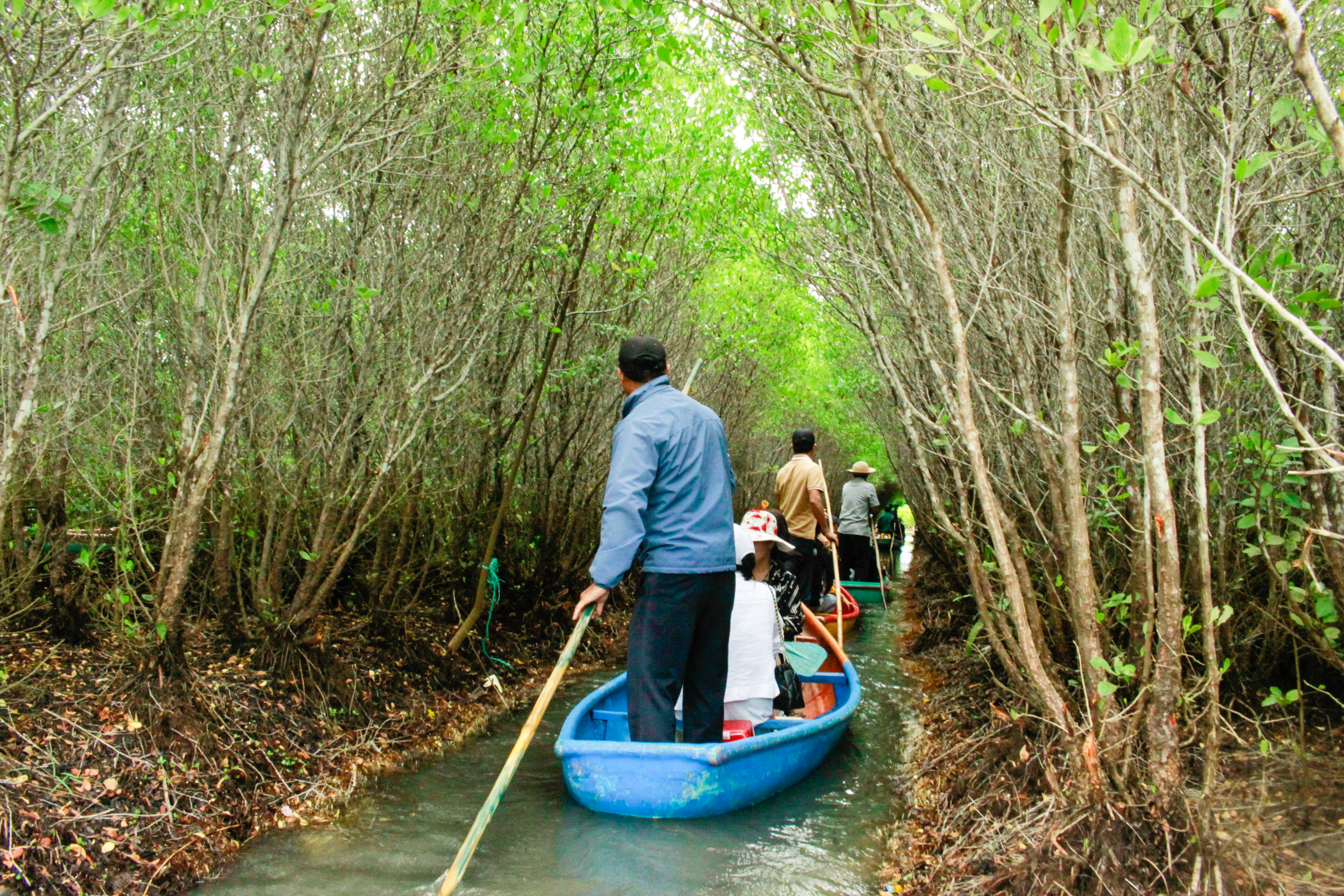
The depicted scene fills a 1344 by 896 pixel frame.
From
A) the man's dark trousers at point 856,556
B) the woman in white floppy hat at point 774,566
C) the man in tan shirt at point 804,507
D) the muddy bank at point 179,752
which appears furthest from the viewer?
the man's dark trousers at point 856,556

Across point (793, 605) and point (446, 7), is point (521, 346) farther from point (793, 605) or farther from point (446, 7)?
point (793, 605)

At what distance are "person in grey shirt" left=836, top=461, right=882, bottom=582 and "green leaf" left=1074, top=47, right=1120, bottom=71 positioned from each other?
10.1m

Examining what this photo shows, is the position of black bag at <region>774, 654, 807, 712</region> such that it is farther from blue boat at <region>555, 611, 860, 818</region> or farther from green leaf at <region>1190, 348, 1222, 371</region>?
green leaf at <region>1190, 348, 1222, 371</region>

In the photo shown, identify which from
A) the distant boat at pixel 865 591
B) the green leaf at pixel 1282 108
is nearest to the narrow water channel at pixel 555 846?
the green leaf at pixel 1282 108

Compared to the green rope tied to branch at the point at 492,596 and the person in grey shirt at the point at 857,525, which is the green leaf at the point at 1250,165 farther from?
the person in grey shirt at the point at 857,525

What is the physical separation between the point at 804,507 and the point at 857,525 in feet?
15.2

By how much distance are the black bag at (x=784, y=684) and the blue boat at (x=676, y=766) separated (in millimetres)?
426

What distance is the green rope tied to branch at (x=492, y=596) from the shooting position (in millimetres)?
Answer: 6898

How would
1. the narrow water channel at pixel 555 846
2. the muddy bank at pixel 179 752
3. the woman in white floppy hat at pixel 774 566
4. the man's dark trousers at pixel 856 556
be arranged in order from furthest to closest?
the man's dark trousers at pixel 856 556, the woman in white floppy hat at pixel 774 566, the narrow water channel at pixel 555 846, the muddy bank at pixel 179 752

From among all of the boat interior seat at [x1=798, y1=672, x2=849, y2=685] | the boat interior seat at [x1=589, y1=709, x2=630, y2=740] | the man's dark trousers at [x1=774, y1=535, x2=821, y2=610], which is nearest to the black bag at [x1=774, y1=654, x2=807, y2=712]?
the boat interior seat at [x1=798, y1=672, x2=849, y2=685]

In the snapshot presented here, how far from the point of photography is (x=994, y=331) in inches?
196

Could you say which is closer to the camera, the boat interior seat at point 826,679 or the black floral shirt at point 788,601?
the boat interior seat at point 826,679

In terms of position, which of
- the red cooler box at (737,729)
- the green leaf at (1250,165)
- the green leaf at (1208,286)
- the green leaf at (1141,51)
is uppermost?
the green leaf at (1141,51)

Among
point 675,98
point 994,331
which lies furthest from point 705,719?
point 675,98
